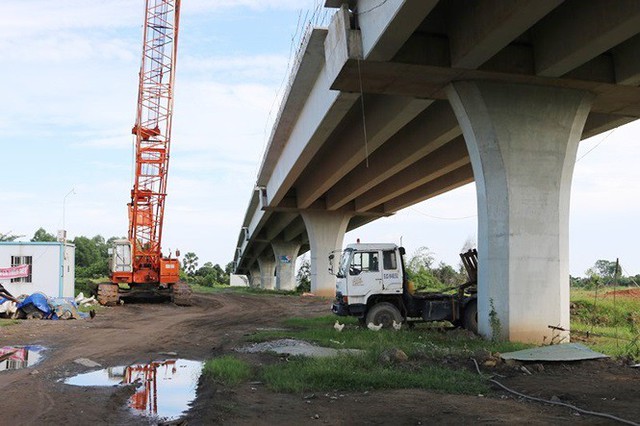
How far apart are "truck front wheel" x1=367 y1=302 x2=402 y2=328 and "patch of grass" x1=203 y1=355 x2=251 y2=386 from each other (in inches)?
258

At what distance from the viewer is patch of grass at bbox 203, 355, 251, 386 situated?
956 centimetres

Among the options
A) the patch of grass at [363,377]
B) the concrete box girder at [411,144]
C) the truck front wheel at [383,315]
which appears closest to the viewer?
the patch of grass at [363,377]

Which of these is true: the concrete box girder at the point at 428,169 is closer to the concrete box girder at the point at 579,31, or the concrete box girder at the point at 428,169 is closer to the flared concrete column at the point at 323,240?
the flared concrete column at the point at 323,240

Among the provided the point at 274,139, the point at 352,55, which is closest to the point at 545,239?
the point at 352,55

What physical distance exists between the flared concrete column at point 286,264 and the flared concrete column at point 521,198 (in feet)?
151

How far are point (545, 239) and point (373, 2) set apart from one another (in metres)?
6.56

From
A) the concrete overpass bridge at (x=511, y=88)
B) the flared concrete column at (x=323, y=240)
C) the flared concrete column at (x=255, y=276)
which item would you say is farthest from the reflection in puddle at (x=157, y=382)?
the flared concrete column at (x=255, y=276)

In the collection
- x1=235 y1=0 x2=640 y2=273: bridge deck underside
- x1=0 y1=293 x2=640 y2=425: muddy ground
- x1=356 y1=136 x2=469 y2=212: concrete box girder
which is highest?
x1=235 y1=0 x2=640 y2=273: bridge deck underside

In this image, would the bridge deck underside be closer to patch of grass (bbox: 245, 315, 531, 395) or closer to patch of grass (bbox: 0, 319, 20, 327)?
patch of grass (bbox: 245, 315, 531, 395)

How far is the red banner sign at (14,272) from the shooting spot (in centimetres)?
2695

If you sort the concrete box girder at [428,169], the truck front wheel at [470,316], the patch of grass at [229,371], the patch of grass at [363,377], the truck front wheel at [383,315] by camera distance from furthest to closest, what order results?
the concrete box girder at [428,169], the truck front wheel at [383,315], the truck front wheel at [470,316], the patch of grass at [229,371], the patch of grass at [363,377]

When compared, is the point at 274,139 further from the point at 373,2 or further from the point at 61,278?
the point at 373,2

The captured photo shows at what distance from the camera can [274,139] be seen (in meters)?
26.9

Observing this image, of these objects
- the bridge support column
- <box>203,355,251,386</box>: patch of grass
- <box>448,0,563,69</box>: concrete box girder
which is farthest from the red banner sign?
the bridge support column
